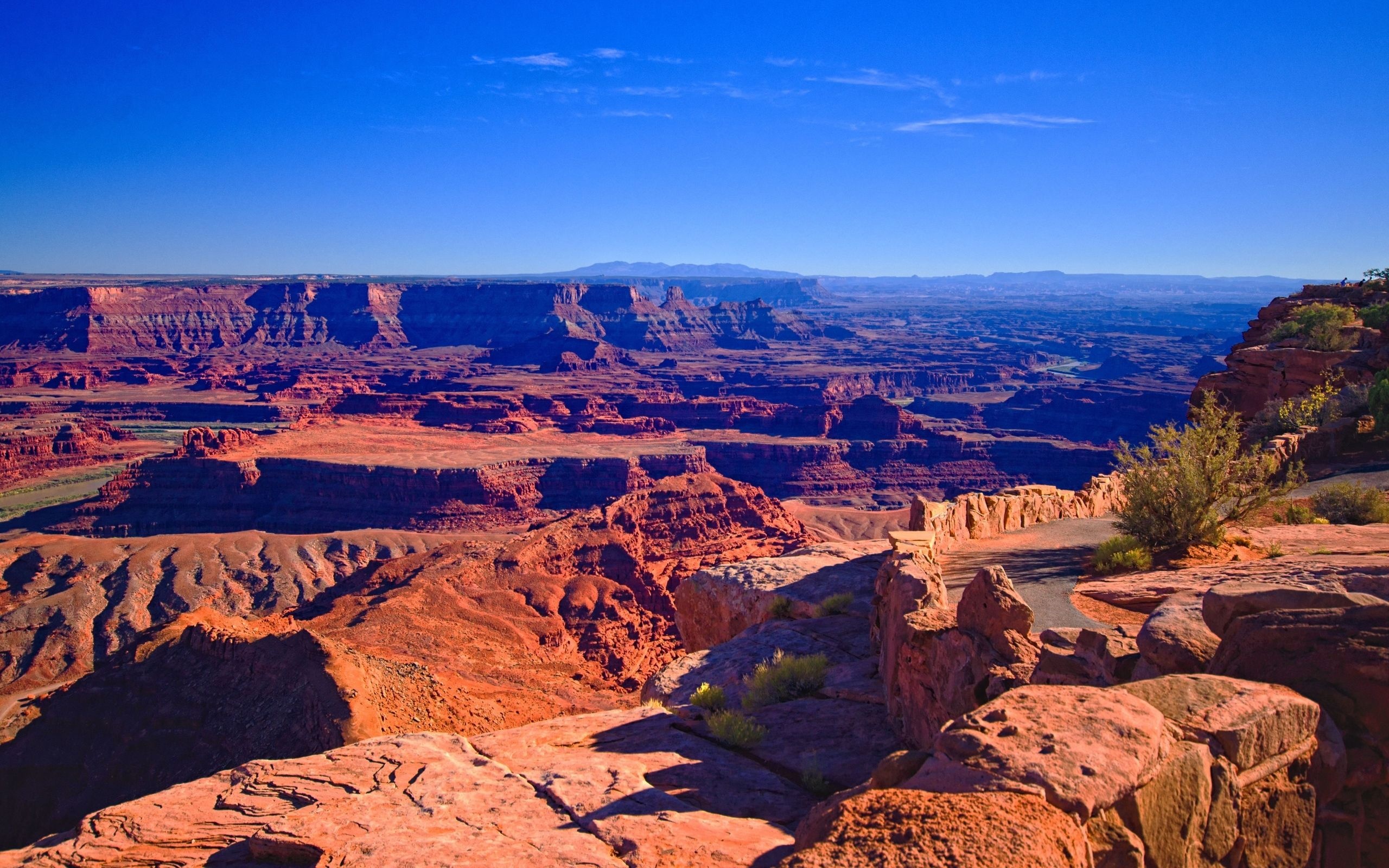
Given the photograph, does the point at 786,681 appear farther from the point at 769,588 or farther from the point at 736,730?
the point at 769,588

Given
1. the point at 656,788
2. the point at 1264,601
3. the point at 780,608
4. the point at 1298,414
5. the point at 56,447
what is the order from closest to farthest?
the point at 1264,601 → the point at 656,788 → the point at 780,608 → the point at 1298,414 → the point at 56,447

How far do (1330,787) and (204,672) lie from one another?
2618 centimetres

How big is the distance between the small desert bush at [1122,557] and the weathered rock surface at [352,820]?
863 centimetres

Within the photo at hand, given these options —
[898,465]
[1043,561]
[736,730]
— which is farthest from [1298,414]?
[898,465]

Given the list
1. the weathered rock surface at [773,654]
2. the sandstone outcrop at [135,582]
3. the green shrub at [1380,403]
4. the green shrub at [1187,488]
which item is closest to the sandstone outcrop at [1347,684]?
the weathered rock surface at [773,654]

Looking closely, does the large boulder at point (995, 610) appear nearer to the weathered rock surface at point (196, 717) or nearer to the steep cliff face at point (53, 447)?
the weathered rock surface at point (196, 717)

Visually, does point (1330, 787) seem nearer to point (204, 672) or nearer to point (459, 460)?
point (204, 672)

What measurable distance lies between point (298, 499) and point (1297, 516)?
70.8 m

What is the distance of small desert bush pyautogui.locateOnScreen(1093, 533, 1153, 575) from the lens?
38.9 feet

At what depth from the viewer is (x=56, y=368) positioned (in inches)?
5536

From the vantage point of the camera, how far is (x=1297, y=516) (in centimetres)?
1450

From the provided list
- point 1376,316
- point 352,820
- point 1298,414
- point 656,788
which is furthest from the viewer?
point 1376,316

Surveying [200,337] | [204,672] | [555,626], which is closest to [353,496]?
[555,626]

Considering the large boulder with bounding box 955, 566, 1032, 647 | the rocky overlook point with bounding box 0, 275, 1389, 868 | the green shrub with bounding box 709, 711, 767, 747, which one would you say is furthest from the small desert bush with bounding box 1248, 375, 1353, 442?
the green shrub with bounding box 709, 711, 767, 747
